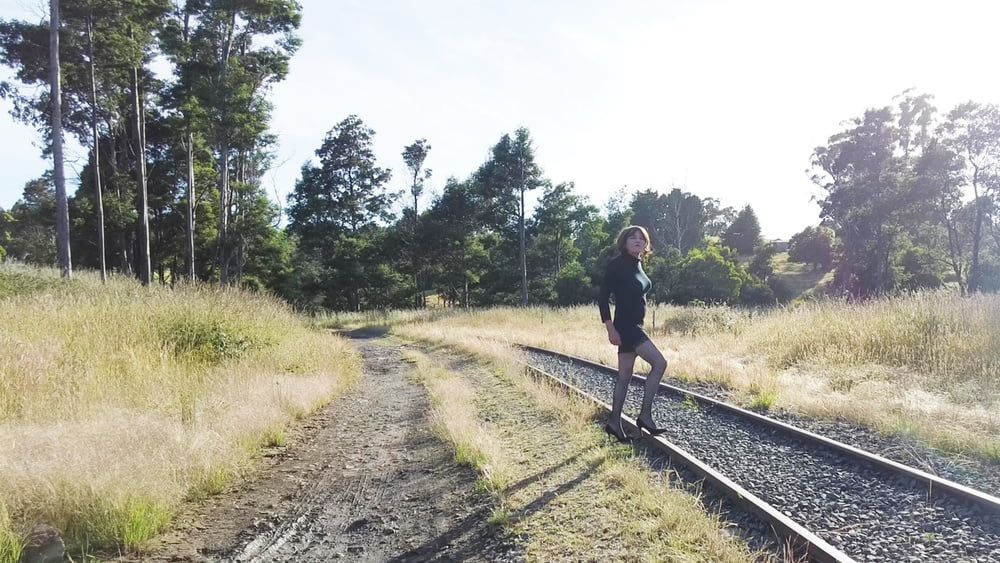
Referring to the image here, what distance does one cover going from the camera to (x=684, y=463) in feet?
16.1

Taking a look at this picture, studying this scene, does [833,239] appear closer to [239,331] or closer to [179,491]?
[239,331]

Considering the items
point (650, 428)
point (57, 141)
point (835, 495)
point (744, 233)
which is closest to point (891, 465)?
point (835, 495)

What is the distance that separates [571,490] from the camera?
447cm

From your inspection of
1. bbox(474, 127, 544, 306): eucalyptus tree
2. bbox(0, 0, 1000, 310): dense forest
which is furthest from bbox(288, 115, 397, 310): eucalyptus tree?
bbox(474, 127, 544, 306): eucalyptus tree

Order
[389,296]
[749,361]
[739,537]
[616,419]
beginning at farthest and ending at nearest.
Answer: [389,296] → [749,361] → [616,419] → [739,537]

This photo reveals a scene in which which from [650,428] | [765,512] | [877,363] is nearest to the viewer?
[765,512]

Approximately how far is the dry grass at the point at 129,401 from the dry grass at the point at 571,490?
237 centimetres

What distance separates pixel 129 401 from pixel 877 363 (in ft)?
37.9

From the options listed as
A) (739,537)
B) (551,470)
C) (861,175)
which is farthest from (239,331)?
(861,175)

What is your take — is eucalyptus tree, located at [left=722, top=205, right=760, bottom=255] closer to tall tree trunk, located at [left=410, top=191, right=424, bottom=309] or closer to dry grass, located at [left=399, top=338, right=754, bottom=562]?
tall tree trunk, located at [left=410, top=191, right=424, bottom=309]

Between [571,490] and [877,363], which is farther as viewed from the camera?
[877,363]

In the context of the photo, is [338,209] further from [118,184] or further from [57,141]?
[57,141]

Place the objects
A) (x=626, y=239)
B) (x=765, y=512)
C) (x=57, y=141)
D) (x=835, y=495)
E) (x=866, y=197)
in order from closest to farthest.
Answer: (x=765, y=512)
(x=835, y=495)
(x=626, y=239)
(x=57, y=141)
(x=866, y=197)

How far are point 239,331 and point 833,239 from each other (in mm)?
57222
